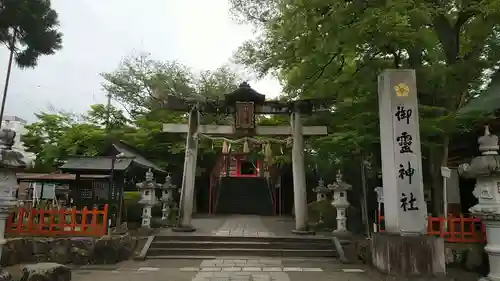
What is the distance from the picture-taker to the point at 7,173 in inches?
283

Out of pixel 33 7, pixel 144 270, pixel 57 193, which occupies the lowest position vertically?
pixel 144 270

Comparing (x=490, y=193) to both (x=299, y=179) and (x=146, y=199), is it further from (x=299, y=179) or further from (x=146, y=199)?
(x=146, y=199)

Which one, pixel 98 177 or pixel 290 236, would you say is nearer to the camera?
pixel 290 236

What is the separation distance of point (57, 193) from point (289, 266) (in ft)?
56.6

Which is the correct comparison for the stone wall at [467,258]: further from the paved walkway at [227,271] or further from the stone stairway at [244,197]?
the stone stairway at [244,197]

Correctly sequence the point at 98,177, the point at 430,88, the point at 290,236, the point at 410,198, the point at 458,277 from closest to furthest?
the point at 410,198
the point at 458,277
the point at 430,88
the point at 290,236
the point at 98,177

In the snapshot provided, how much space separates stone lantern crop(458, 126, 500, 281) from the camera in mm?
7105

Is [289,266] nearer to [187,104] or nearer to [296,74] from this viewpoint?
[296,74]

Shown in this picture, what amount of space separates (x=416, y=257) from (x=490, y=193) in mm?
2001

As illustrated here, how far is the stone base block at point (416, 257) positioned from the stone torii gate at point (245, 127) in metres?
5.64

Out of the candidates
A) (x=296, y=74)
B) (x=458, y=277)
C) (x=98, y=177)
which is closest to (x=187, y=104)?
(x=98, y=177)

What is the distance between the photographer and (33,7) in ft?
44.6

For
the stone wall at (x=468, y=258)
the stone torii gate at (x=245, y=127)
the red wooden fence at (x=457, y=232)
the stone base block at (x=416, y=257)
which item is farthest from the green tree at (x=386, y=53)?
the stone base block at (x=416, y=257)

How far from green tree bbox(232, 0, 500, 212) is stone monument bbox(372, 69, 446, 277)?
3.96 ft
